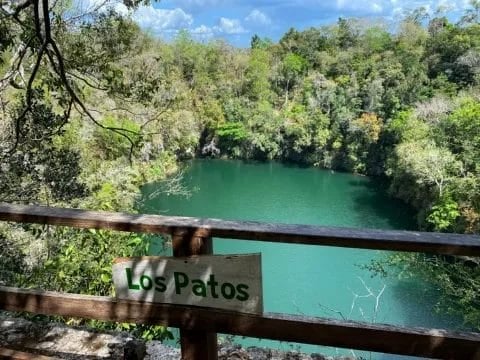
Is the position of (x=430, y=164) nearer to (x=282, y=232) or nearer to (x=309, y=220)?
(x=309, y=220)

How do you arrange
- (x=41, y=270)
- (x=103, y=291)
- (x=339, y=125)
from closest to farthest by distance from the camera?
1. (x=41, y=270)
2. (x=103, y=291)
3. (x=339, y=125)

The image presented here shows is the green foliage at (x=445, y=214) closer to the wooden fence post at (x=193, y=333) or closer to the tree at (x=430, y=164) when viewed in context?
the tree at (x=430, y=164)

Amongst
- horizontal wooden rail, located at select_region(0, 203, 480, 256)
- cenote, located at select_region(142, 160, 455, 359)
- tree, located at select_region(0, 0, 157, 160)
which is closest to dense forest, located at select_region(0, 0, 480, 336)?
tree, located at select_region(0, 0, 157, 160)

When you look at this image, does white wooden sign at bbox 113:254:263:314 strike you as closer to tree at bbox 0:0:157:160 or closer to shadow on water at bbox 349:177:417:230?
tree at bbox 0:0:157:160

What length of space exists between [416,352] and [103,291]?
237 cm

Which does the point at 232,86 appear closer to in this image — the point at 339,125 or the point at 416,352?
the point at 339,125

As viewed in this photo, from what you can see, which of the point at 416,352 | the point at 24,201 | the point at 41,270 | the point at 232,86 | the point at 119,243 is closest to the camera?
the point at 416,352

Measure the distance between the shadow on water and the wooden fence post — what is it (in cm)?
1611

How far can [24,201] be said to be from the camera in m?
4.18

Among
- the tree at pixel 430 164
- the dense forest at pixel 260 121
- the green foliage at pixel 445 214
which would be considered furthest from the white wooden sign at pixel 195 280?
the tree at pixel 430 164

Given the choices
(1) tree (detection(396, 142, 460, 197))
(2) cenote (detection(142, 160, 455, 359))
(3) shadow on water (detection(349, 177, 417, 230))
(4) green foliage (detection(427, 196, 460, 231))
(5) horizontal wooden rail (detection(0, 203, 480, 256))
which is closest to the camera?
(5) horizontal wooden rail (detection(0, 203, 480, 256))

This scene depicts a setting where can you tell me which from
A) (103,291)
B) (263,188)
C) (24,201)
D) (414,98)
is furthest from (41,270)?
(414,98)

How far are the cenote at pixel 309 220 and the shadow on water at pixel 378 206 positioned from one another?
0.12 ft

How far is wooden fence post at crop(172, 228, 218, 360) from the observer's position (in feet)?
3.33
